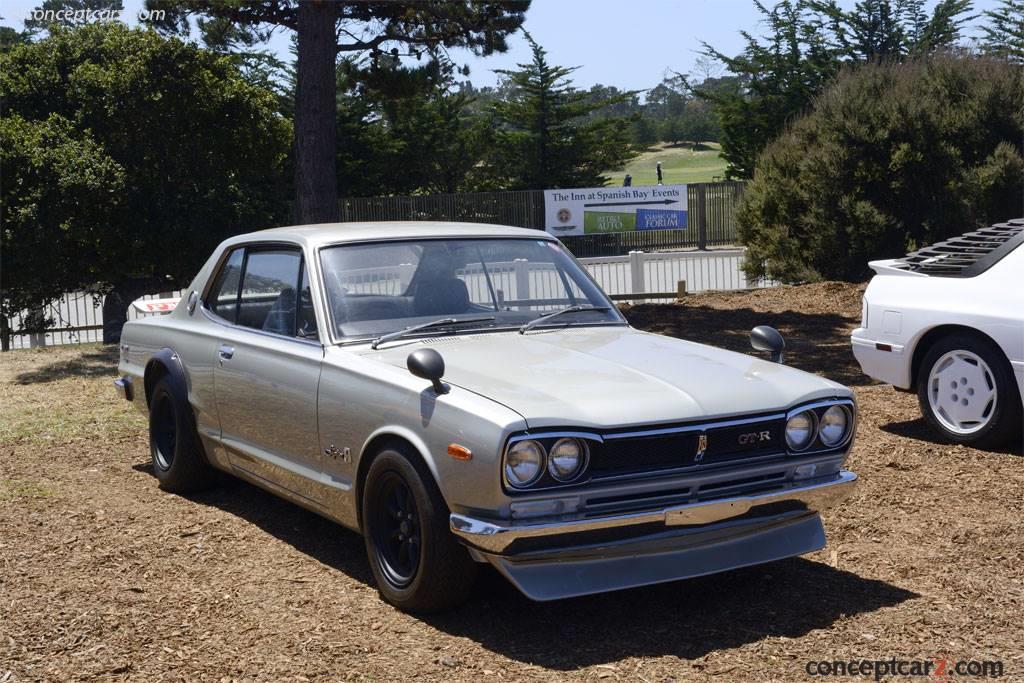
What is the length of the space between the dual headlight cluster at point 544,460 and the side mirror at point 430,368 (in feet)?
1.59

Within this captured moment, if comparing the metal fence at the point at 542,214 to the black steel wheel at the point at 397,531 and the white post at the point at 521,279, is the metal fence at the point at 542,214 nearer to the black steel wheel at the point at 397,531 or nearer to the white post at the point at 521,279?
the white post at the point at 521,279

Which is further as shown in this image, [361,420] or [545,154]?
[545,154]

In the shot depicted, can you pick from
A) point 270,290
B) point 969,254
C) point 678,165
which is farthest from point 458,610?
point 678,165

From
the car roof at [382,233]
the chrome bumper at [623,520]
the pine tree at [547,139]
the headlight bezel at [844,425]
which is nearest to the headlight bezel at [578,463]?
the chrome bumper at [623,520]

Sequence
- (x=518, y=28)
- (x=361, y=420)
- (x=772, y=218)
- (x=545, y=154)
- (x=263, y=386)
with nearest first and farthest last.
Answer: (x=361, y=420) → (x=263, y=386) → (x=518, y=28) → (x=772, y=218) → (x=545, y=154)

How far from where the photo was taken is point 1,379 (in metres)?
12.6

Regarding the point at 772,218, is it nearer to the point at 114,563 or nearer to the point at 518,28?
the point at 518,28

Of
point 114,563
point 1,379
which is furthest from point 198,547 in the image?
point 1,379

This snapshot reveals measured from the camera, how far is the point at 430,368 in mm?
4852

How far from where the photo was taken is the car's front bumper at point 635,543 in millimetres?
4547

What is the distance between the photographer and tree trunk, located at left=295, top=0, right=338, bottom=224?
47.5ft

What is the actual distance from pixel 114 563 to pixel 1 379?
292 inches

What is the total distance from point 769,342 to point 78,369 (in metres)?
9.37

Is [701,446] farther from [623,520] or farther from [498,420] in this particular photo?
[498,420]
